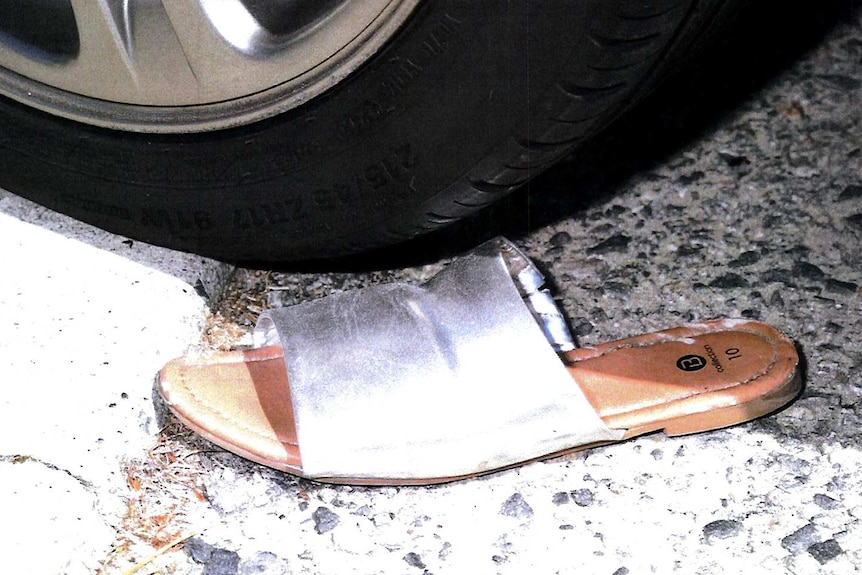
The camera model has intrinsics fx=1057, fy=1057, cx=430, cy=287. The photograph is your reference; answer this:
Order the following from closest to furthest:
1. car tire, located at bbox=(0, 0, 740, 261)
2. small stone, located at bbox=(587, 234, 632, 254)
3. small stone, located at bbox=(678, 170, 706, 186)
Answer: car tire, located at bbox=(0, 0, 740, 261) < small stone, located at bbox=(587, 234, 632, 254) < small stone, located at bbox=(678, 170, 706, 186)

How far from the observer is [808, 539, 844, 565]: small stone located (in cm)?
121

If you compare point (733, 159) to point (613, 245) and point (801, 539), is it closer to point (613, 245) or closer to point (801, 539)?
point (613, 245)

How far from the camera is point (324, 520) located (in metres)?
1.28

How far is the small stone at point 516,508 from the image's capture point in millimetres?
1273

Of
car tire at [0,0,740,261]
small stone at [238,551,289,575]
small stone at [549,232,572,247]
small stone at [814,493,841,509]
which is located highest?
car tire at [0,0,740,261]

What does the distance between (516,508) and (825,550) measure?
36cm

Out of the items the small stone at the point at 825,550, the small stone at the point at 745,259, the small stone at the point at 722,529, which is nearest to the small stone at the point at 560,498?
the small stone at the point at 722,529

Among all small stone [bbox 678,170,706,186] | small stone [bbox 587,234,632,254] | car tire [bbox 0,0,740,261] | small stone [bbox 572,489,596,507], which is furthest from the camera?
small stone [bbox 678,170,706,186]

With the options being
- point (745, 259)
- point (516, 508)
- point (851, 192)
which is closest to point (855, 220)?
point (851, 192)

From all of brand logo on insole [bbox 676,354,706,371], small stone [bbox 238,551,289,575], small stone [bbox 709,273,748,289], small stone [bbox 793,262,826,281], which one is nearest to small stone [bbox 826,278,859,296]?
small stone [bbox 793,262,826,281]

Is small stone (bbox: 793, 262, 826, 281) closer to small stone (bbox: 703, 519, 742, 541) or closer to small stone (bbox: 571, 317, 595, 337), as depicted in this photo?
small stone (bbox: 571, 317, 595, 337)

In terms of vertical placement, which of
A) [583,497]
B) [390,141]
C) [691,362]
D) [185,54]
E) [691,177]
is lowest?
[583,497]

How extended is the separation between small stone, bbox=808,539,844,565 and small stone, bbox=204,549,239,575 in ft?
2.19

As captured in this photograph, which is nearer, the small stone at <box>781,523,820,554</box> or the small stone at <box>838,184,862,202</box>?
the small stone at <box>781,523,820,554</box>
